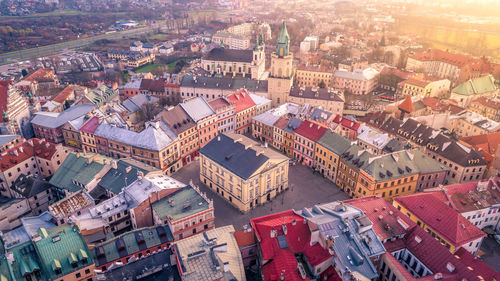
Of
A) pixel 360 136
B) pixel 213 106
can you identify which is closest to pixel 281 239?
pixel 360 136

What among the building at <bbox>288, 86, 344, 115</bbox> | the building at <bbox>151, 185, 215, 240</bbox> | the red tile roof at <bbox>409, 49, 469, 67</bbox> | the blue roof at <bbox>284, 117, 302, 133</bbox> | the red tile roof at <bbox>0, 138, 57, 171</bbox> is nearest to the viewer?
the building at <bbox>151, 185, 215, 240</bbox>

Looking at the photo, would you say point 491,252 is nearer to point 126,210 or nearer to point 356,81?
point 126,210

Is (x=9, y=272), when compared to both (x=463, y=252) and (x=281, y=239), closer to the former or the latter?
(x=281, y=239)

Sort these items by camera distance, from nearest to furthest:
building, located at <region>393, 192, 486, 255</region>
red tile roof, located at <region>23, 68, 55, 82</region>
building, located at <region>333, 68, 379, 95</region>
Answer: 1. building, located at <region>393, 192, 486, 255</region>
2. red tile roof, located at <region>23, 68, 55, 82</region>
3. building, located at <region>333, 68, 379, 95</region>

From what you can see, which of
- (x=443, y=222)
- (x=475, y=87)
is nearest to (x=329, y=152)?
(x=443, y=222)

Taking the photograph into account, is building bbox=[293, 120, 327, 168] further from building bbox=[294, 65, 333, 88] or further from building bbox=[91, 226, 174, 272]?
building bbox=[294, 65, 333, 88]

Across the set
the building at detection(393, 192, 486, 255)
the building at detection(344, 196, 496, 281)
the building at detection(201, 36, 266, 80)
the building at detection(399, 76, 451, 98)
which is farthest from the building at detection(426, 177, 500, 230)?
the building at detection(201, 36, 266, 80)
